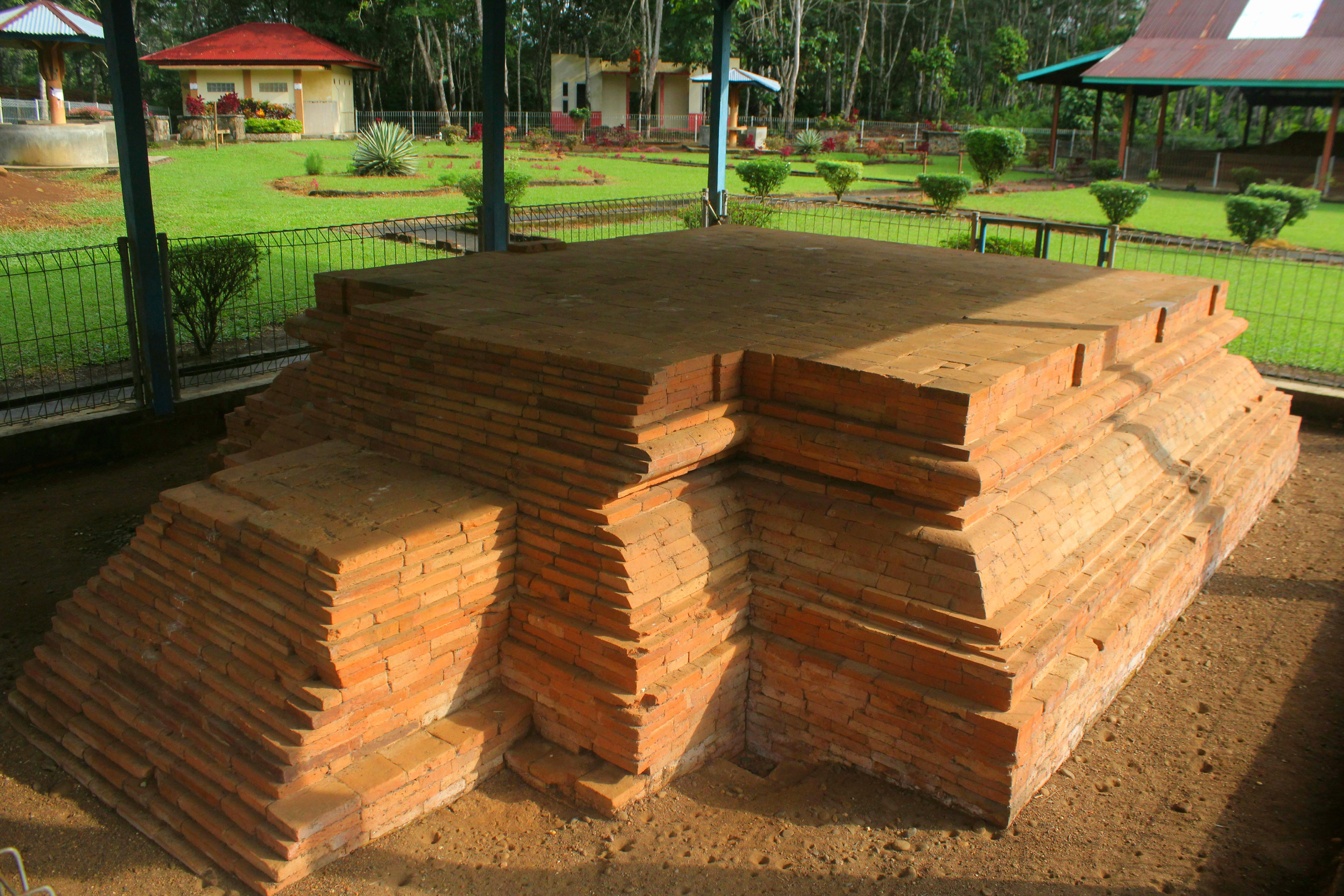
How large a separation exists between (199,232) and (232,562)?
12.3 meters

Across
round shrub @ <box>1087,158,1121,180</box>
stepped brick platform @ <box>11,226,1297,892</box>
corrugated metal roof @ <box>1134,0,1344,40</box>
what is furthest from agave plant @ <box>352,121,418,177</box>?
corrugated metal roof @ <box>1134,0,1344,40</box>

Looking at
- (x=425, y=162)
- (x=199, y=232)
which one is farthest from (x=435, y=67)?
(x=199, y=232)

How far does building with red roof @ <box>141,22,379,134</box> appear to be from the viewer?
34.2m

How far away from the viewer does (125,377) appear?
329 inches

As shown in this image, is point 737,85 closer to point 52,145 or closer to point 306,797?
point 52,145

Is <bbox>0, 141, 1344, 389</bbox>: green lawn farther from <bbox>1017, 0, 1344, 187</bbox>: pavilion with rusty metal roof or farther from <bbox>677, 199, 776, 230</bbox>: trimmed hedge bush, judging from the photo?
<bbox>1017, 0, 1344, 187</bbox>: pavilion with rusty metal roof

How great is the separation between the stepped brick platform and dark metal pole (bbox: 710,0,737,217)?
7053 millimetres

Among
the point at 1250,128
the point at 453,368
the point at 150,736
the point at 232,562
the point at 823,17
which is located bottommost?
the point at 150,736

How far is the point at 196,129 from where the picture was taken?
29.7m

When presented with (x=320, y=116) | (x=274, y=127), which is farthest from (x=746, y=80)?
(x=274, y=127)

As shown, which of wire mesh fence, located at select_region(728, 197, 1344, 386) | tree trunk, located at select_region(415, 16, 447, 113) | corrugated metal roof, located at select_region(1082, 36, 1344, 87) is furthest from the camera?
tree trunk, located at select_region(415, 16, 447, 113)

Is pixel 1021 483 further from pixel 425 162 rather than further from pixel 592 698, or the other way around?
pixel 425 162

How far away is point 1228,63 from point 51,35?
26.9 metres

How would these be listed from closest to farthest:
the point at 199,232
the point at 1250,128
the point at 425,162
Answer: the point at 199,232 → the point at 425,162 → the point at 1250,128
